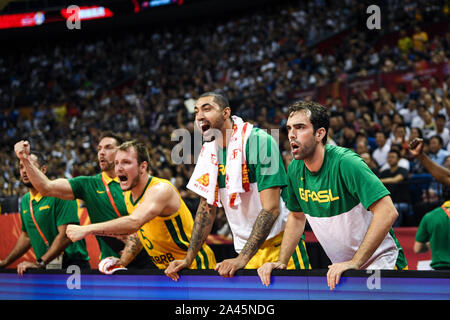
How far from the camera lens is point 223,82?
664 inches

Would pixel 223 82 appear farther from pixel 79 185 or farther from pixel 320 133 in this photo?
pixel 320 133

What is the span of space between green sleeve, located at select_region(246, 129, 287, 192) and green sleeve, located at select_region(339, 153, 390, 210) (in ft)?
1.77

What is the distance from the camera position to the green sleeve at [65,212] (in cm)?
469

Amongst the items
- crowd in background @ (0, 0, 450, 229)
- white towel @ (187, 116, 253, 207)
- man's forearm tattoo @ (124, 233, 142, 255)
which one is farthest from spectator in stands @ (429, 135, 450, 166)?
man's forearm tattoo @ (124, 233, 142, 255)

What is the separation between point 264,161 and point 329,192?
24.0 inches

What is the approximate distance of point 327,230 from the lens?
317 centimetres

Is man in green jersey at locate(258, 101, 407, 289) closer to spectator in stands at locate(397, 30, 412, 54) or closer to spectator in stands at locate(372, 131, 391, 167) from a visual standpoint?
spectator in stands at locate(372, 131, 391, 167)

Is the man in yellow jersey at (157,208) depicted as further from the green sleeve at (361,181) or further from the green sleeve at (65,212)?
the green sleeve at (361,181)

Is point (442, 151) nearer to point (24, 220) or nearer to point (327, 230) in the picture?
point (327, 230)

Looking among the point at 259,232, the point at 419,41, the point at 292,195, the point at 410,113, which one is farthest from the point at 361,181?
the point at 419,41

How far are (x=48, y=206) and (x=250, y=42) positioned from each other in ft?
46.8

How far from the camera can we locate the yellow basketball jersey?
3.94 metres

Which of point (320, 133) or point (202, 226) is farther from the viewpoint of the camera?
point (202, 226)

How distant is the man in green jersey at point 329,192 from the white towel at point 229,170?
0.45 meters
